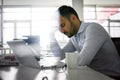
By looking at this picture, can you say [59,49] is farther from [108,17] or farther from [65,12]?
→ [108,17]

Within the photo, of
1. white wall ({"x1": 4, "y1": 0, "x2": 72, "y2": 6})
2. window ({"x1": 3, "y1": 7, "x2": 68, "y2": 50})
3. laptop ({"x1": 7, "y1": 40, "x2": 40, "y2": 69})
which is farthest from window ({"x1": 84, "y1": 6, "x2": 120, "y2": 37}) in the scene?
laptop ({"x1": 7, "y1": 40, "x2": 40, "y2": 69})

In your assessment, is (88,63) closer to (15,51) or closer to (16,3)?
(15,51)

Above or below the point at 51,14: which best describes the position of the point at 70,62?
below

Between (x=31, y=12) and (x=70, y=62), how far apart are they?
7.76 metres

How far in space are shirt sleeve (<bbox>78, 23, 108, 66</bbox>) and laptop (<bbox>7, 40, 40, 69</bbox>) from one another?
0.40m

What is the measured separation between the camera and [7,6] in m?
9.34

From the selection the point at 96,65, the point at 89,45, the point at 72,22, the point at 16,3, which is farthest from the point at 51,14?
the point at 16,3

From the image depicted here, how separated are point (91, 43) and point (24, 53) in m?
0.62

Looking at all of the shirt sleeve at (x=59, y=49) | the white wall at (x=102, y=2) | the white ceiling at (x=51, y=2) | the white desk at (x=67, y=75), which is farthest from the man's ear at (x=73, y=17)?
the white wall at (x=102, y=2)

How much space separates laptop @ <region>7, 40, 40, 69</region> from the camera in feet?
6.27

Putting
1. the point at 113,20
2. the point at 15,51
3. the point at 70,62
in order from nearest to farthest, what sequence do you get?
the point at 70,62 < the point at 15,51 < the point at 113,20

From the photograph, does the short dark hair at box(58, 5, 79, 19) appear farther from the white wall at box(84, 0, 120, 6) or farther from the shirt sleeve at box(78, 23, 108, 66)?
the white wall at box(84, 0, 120, 6)

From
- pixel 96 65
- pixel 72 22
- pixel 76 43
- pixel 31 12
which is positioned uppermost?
pixel 31 12

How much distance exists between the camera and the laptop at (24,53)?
1.91 metres
